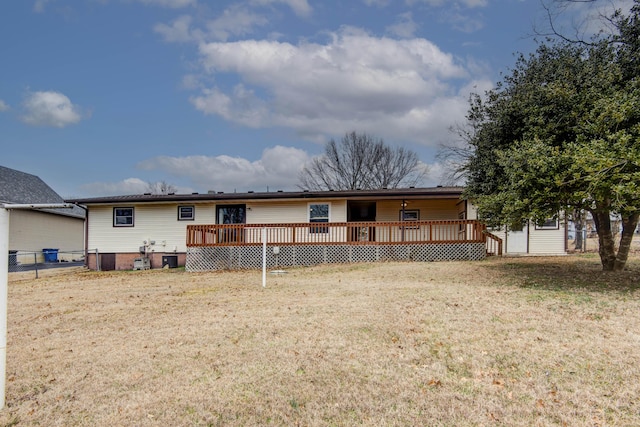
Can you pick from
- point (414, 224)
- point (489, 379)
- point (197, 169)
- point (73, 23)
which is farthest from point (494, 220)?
point (197, 169)

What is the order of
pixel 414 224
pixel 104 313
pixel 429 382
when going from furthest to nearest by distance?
pixel 414 224
pixel 104 313
pixel 429 382

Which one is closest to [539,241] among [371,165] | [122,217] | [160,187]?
[371,165]

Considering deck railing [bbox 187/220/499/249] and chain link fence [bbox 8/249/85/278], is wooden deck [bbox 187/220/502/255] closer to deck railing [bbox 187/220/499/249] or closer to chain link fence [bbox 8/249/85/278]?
deck railing [bbox 187/220/499/249]

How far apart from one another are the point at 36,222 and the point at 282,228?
59.9 feet

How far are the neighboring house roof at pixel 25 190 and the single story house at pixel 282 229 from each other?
9.90m

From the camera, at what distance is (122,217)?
61.4ft

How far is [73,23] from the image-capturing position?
45.5ft

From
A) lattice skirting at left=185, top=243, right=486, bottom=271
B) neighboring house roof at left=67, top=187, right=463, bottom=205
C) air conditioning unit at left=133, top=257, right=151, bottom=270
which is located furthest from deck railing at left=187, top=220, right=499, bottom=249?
air conditioning unit at left=133, top=257, right=151, bottom=270

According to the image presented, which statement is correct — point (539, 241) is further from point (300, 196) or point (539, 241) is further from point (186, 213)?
point (186, 213)

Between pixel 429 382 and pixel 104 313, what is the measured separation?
19.9 ft

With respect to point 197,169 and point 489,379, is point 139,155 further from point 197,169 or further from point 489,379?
point 489,379

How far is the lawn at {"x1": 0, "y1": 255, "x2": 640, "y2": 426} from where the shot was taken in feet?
11.2

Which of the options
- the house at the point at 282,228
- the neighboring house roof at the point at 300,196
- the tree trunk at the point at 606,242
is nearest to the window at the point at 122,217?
the house at the point at 282,228

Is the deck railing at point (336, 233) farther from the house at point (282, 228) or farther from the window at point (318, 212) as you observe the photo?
the window at point (318, 212)
